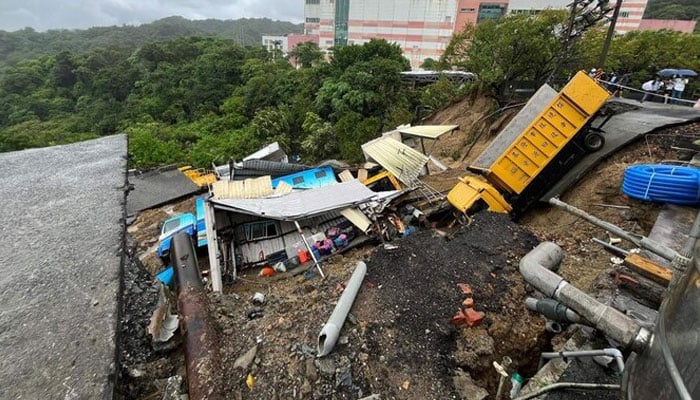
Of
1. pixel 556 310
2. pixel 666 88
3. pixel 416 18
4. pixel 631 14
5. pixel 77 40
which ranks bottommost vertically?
pixel 556 310

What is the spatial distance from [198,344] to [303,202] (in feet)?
18.7

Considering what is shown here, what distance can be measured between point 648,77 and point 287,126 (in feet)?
70.5

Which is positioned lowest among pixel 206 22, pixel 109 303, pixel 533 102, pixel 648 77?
pixel 109 303

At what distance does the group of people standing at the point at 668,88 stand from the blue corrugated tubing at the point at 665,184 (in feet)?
33.2

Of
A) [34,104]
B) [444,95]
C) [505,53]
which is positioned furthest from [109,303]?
[34,104]

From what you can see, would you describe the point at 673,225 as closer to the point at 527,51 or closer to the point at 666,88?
the point at 527,51

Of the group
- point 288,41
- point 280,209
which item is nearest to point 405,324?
point 280,209

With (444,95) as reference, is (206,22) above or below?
above

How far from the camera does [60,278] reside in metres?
1.58

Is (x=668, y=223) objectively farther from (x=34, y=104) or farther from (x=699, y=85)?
(x=34, y=104)

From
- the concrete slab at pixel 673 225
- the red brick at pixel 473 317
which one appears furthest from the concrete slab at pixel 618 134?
the red brick at pixel 473 317

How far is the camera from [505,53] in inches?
543

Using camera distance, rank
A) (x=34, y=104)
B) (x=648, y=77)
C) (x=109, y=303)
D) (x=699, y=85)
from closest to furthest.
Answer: (x=109, y=303) < (x=699, y=85) < (x=648, y=77) < (x=34, y=104)

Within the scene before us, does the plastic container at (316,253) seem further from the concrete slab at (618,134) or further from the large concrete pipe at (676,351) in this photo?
the large concrete pipe at (676,351)
